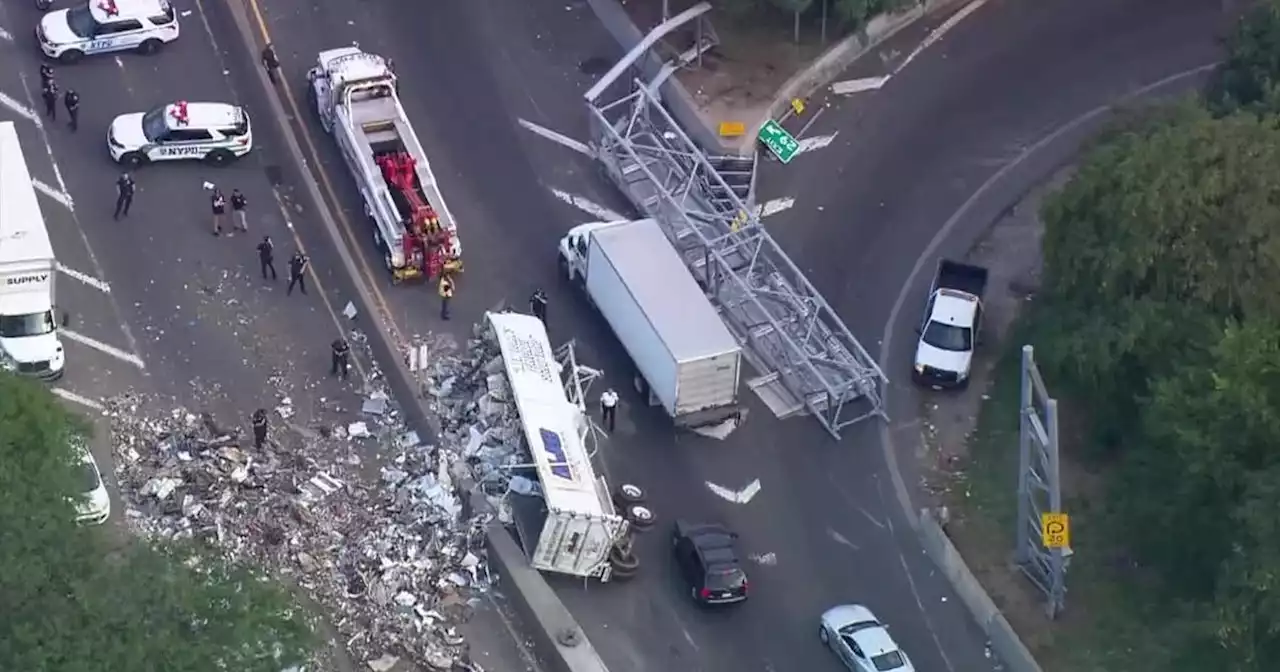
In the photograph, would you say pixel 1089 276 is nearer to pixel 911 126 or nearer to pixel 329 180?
pixel 911 126

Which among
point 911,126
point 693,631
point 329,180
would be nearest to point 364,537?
point 693,631

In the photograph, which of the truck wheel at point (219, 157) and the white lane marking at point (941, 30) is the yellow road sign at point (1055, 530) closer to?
the white lane marking at point (941, 30)

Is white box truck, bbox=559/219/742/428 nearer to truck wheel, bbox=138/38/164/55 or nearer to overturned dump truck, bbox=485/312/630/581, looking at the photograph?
overturned dump truck, bbox=485/312/630/581

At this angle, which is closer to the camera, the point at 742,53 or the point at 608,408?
the point at 608,408

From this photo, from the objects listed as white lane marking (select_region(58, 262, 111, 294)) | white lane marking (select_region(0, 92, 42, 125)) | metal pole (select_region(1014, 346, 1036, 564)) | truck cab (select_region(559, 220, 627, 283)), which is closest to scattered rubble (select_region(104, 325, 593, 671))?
truck cab (select_region(559, 220, 627, 283))

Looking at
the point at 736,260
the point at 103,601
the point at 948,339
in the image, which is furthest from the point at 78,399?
the point at 948,339

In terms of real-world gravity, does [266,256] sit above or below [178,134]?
below

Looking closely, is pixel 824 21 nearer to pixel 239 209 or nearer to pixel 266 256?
pixel 239 209

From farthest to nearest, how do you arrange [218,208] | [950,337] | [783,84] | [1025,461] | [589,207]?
[783,84], [589,207], [218,208], [950,337], [1025,461]
